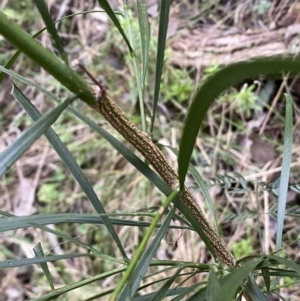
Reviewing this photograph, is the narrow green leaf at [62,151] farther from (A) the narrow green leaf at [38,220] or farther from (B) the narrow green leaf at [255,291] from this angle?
(B) the narrow green leaf at [255,291]

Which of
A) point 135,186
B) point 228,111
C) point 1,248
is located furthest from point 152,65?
point 1,248

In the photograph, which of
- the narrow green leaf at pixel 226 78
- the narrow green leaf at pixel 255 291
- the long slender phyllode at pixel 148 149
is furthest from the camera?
the narrow green leaf at pixel 255 291

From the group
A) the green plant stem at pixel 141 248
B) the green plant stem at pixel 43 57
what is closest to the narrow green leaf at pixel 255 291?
the green plant stem at pixel 141 248

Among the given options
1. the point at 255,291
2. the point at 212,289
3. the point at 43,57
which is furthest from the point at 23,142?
the point at 255,291

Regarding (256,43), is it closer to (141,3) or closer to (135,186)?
(135,186)

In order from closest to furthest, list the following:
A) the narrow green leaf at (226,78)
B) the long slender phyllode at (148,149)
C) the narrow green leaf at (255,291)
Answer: the narrow green leaf at (226,78), the long slender phyllode at (148,149), the narrow green leaf at (255,291)
